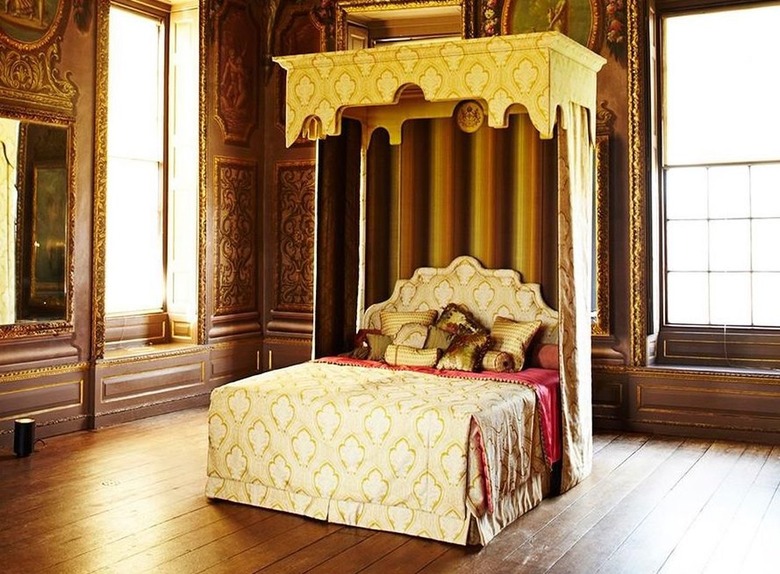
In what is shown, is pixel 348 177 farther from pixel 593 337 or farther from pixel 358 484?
pixel 358 484

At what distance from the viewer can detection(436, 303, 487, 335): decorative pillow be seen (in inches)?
237

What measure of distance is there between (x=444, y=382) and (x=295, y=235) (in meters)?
3.36

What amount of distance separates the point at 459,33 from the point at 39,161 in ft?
11.3

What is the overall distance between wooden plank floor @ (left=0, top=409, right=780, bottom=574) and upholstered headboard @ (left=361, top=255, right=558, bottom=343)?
104 cm

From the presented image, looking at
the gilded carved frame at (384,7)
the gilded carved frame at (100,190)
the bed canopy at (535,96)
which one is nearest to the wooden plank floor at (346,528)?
the bed canopy at (535,96)

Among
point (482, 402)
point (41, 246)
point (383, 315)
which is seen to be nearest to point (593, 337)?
point (383, 315)

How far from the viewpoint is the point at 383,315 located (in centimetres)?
639

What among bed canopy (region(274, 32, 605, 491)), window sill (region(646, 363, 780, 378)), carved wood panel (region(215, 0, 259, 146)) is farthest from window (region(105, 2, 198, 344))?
window sill (region(646, 363, 780, 378))

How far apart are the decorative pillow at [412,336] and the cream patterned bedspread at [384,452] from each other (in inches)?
A: 29.6

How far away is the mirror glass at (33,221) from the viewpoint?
6.14 meters

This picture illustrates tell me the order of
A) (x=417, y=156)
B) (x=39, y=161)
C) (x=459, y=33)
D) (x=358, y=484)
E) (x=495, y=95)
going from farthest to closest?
1. (x=459, y=33)
2. (x=417, y=156)
3. (x=39, y=161)
4. (x=495, y=95)
5. (x=358, y=484)

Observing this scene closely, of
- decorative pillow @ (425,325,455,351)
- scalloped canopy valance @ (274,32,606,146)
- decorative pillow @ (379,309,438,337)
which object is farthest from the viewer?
decorative pillow @ (379,309,438,337)

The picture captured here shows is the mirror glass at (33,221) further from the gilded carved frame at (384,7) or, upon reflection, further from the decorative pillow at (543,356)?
the decorative pillow at (543,356)

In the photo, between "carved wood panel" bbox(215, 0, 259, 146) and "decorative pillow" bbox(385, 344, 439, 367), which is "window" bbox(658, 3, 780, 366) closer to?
"decorative pillow" bbox(385, 344, 439, 367)
